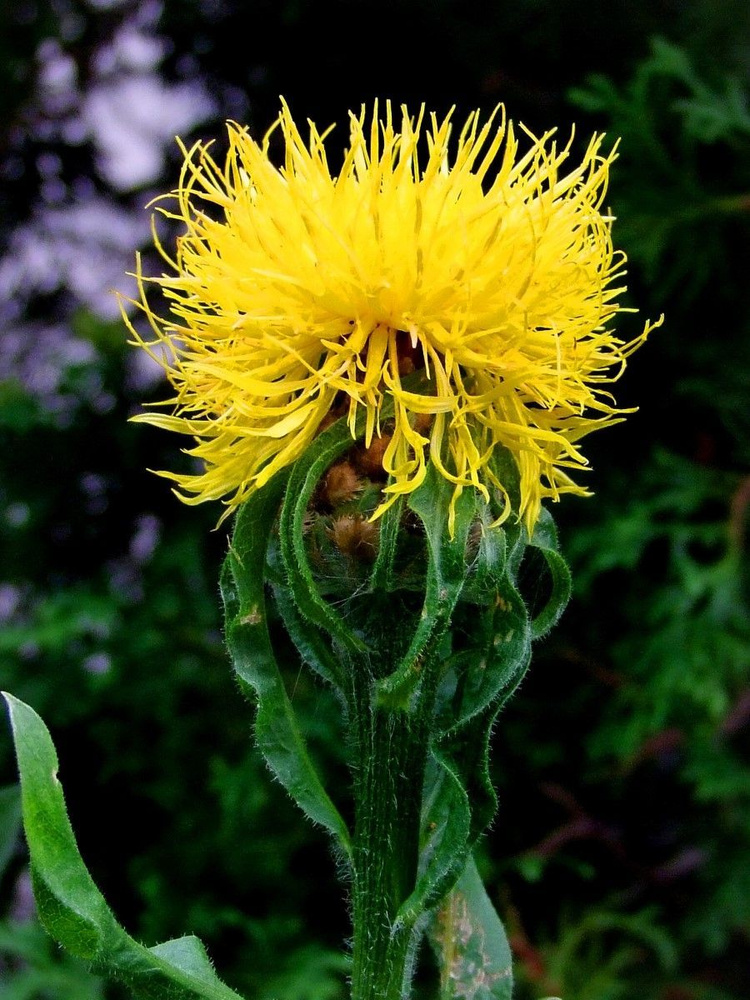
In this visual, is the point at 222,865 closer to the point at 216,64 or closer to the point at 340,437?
the point at 340,437

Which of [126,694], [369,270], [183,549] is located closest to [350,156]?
[369,270]

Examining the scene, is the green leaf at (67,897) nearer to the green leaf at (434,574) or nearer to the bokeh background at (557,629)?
the green leaf at (434,574)

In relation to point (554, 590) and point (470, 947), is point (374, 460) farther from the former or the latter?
point (470, 947)

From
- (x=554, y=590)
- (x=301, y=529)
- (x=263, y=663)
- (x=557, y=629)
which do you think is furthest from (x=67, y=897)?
(x=557, y=629)

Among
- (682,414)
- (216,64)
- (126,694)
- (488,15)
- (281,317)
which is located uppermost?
(488,15)

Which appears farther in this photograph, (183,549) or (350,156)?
(183,549)

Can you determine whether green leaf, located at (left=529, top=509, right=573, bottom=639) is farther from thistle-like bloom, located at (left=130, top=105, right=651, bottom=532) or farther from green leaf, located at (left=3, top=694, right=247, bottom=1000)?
green leaf, located at (left=3, top=694, right=247, bottom=1000)
